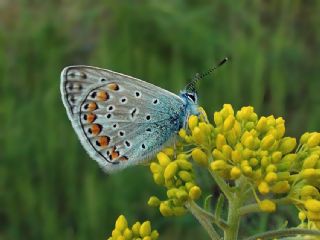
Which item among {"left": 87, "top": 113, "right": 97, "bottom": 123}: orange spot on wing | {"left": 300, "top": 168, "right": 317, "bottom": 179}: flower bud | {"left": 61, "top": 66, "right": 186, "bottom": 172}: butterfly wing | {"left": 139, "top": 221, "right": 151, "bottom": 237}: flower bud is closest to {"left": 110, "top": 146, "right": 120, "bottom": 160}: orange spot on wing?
{"left": 61, "top": 66, "right": 186, "bottom": 172}: butterfly wing

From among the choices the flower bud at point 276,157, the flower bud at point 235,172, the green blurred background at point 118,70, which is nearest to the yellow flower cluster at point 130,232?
the flower bud at point 235,172

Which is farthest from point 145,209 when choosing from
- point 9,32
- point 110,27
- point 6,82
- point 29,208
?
point 9,32

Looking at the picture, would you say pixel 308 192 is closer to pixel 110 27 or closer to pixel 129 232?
pixel 129 232

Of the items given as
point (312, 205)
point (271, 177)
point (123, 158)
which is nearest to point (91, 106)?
point (123, 158)

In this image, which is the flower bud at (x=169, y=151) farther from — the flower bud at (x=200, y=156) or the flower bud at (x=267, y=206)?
the flower bud at (x=267, y=206)

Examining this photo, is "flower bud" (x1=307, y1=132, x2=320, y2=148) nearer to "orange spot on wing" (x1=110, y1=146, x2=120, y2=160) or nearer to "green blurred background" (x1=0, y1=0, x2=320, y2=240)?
"orange spot on wing" (x1=110, y1=146, x2=120, y2=160)

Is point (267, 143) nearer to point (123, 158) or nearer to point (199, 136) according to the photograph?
point (199, 136)

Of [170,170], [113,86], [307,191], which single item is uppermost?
[113,86]
